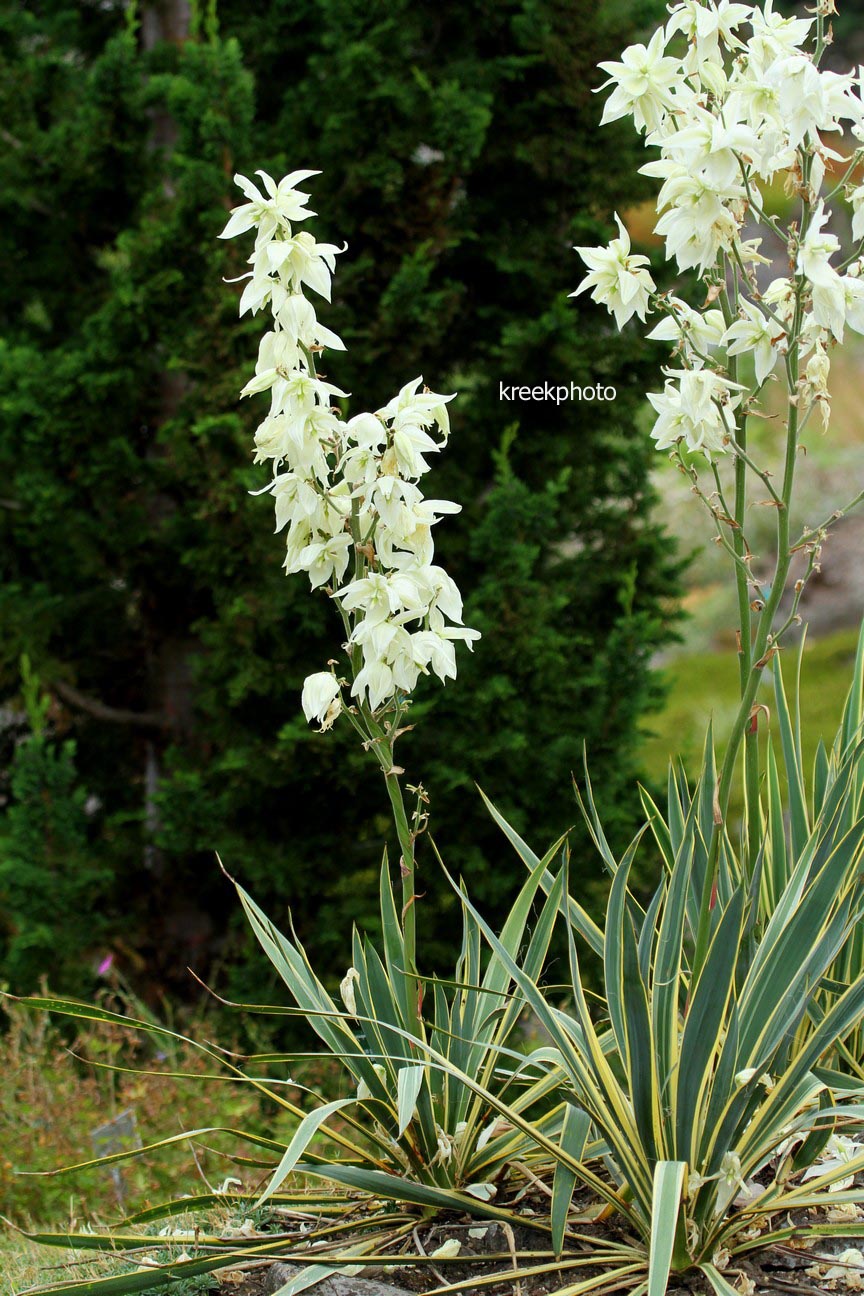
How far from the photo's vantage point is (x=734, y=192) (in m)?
1.86

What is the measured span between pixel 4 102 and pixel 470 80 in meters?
1.55

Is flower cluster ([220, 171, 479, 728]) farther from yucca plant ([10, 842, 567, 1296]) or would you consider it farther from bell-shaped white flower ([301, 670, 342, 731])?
yucca plant ([10, 842, 567, 1296])

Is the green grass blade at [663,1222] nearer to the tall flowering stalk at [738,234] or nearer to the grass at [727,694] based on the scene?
the tall flowering stalk at [738,234]

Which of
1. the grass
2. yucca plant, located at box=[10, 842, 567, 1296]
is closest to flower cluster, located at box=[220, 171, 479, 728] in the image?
yucca plant, located at box=[10, 842, 567, 1296]

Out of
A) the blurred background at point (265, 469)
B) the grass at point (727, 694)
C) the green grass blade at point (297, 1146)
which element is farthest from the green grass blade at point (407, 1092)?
the grass at point (727, 694)

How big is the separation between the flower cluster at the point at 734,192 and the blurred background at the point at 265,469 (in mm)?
1683

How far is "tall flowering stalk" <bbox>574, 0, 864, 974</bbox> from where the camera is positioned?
182 cm

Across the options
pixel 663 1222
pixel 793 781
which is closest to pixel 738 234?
pixel 793 781

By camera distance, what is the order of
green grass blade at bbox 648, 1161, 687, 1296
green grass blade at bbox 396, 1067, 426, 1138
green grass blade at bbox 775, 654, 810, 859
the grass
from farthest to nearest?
the grass → green grass blade at bbox 775, 654, 810, 859 → green grass blade at bbox 396, 1067, 426, 1138 → green grass blade at bbox 648, 1161, 687, 1296

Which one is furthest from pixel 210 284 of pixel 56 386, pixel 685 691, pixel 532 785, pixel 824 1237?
pixel 685 691

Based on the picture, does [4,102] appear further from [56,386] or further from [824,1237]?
[824,1237]

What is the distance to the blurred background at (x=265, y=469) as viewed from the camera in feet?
12.4

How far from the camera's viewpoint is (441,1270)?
6.70 ft

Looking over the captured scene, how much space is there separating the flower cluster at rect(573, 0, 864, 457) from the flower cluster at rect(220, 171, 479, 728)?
39cm
